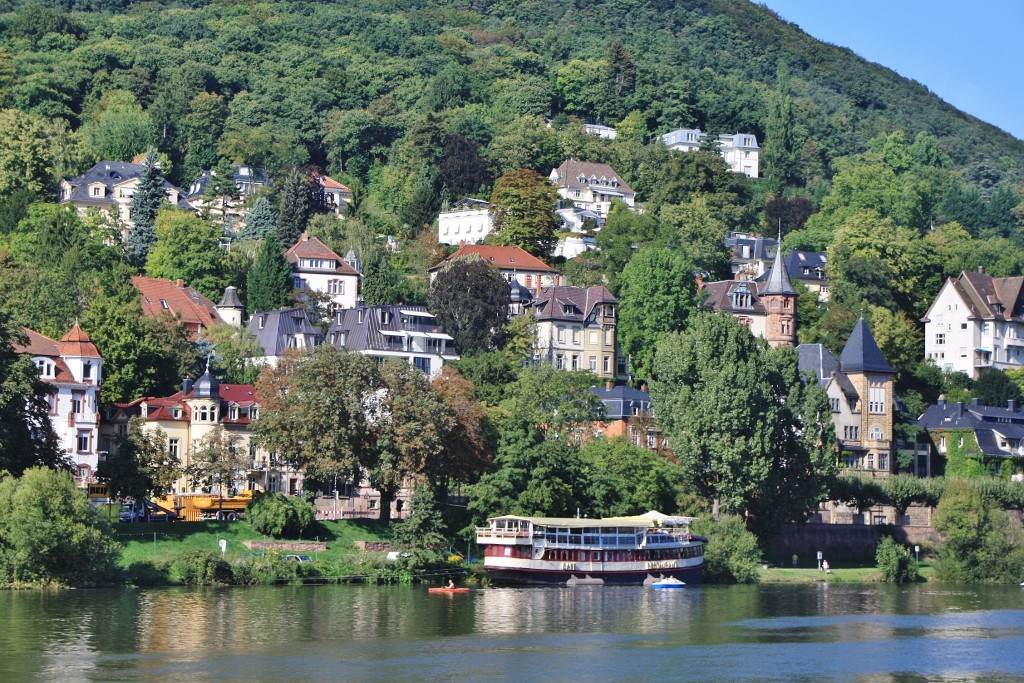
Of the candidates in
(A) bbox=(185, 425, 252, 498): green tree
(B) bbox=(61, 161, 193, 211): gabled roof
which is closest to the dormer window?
(A) bbox=(185, 425, 252, 498): green tree

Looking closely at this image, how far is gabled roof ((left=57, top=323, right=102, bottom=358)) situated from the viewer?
95.4 m

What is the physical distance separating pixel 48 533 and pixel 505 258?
72.8 metres

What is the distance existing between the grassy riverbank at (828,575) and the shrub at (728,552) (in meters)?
1.40

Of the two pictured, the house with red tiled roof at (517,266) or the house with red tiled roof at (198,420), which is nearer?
the house with red tiled roof at (198,420)

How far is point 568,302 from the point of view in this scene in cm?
13250

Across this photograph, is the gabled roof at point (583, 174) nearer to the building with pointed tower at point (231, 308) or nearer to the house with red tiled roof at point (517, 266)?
the house with red tiled roof at point (517, 266)

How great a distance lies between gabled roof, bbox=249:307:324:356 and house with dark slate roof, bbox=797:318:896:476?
113 feet

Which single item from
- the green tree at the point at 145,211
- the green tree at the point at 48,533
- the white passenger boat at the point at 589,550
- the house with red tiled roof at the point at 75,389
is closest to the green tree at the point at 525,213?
the green tree at the point at 145,211

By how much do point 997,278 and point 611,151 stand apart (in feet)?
179

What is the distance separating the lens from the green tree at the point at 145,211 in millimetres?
135250

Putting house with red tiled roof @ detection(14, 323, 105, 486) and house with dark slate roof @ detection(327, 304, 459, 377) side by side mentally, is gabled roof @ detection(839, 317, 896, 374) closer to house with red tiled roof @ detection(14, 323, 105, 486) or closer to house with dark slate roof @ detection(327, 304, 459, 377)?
house with dark slate roof @ detection(327, 304, 459, 377)

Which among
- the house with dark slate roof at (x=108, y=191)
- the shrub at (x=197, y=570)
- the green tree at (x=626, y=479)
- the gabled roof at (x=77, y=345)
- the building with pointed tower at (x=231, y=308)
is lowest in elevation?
the shrub at (x=197, y=570)

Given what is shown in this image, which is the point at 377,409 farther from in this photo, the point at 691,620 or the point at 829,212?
the point at 829,212

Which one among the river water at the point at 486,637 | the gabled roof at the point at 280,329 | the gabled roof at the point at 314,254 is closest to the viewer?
the river water at the point at 486,637
